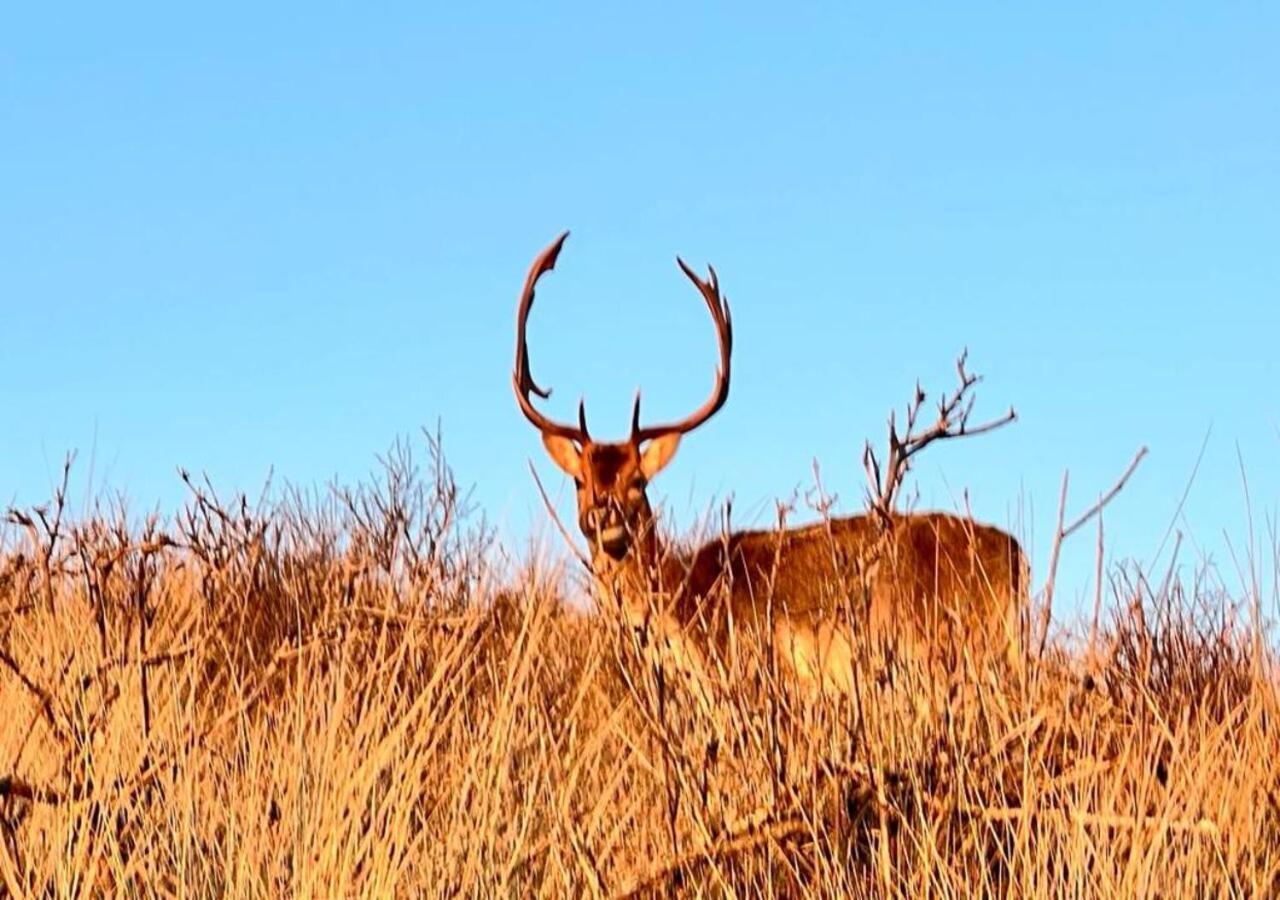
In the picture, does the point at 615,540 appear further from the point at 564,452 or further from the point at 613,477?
the point at 564,452

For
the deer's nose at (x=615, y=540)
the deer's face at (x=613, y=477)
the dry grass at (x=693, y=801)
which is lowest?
the dry grass at (x=693, y=801)

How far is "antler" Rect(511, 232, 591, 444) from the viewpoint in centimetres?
724

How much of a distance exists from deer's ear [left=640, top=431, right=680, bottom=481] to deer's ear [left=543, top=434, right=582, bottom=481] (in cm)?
27

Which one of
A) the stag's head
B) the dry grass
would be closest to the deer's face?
the stag's head

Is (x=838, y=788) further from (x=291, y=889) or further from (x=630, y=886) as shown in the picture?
(x=291, y=889)

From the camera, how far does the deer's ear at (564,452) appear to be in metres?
7.11

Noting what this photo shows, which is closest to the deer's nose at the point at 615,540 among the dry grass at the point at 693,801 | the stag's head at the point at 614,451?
the stag's head at the point at 614,451

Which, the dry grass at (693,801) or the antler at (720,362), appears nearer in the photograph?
the dry grass at (693,801)

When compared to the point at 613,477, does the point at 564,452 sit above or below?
above

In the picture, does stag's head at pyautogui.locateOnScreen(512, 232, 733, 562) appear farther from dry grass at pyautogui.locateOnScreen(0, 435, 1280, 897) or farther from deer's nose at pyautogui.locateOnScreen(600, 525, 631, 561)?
dry grass at pyautogui.locateOnScreen(0, 435, 1280, 897)

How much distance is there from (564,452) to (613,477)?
0.42 m

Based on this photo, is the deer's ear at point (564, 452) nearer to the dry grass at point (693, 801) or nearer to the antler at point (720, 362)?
the antler at point (720, 362)

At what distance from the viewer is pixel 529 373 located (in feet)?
25.5

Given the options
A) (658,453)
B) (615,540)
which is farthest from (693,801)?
(658,453)
